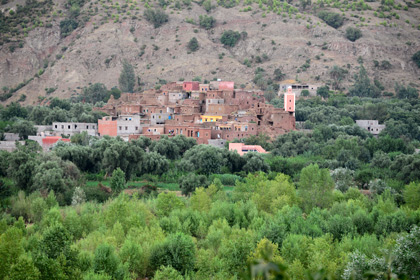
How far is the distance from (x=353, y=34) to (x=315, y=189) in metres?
53.5

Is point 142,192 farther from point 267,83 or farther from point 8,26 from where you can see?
point 8,26

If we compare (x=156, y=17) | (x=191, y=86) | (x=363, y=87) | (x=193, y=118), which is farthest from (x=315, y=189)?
(x=156, y=17)

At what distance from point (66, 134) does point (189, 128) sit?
371 inches

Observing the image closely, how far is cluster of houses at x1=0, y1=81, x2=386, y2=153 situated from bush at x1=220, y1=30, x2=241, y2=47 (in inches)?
1085

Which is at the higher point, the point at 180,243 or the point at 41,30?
the point at 41,30

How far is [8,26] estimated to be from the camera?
278 feet

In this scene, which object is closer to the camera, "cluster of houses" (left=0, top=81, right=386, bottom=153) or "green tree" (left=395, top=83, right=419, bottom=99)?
"cluster of houses" (left=0, top=81, right=386, bottom=153)

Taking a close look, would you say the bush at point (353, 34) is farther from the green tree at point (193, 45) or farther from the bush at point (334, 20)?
the green tree at point (193, 45)

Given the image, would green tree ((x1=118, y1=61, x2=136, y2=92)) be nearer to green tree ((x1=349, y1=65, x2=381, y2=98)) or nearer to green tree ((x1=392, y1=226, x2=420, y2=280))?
green tree ((x1=349, y1=65, x2=381, y2=98))

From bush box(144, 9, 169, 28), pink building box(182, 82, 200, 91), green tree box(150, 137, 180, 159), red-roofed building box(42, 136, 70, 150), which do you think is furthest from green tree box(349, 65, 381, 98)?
red-roofed building box(42, 136, 70, 150)

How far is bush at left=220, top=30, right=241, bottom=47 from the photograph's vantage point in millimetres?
82688

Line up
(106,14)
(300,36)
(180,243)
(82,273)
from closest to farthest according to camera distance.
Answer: (82,273) → (180,243) → (300,36) → (106,14)

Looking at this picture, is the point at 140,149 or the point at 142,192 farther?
the point at 140,149

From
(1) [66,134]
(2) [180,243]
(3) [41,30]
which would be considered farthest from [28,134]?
(3) [41,30]
